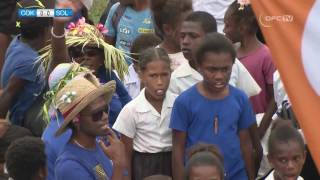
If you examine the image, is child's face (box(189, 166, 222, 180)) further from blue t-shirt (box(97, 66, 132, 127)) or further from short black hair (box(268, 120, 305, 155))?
blue t-shirt (box(97, 66, 132, 127))

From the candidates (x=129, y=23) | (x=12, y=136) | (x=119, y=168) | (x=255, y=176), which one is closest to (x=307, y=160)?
(x=255, y=176)

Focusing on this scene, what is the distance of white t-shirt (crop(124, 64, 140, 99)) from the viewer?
6.68 metres

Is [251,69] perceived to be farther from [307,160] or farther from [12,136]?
[12,136]

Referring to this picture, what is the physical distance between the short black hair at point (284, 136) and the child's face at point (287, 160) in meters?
0.02

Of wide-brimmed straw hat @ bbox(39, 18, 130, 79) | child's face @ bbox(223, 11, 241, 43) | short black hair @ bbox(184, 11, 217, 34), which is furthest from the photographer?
child's face @ bbox(223, 11, 241, 43)

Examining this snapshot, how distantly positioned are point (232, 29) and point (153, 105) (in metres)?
1.22

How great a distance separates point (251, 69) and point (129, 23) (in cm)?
150

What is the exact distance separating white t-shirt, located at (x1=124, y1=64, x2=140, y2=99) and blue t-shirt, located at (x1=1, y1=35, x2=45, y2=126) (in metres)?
0.75

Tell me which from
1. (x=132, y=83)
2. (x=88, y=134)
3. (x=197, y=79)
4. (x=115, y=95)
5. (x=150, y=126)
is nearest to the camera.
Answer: (x=88, y=134)

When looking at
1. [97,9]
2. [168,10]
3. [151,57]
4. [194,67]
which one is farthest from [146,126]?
[97,9]

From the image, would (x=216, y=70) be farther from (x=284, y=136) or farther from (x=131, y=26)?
(x=131, y=26)

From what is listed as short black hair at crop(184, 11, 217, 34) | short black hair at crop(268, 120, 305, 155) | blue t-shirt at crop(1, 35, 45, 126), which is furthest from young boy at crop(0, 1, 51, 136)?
short black hair at crop(268, 120, 305, 155)

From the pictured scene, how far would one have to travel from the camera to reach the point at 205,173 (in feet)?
14.9

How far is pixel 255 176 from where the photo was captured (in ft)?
18.2
